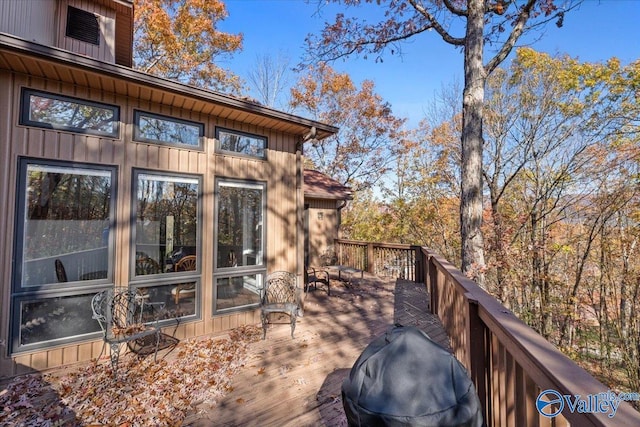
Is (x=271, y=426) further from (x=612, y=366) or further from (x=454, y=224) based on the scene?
(x=454, y=224)

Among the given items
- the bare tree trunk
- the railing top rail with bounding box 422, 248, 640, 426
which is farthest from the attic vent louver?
the railing top rail with bounding box 422, 248, 640, 426

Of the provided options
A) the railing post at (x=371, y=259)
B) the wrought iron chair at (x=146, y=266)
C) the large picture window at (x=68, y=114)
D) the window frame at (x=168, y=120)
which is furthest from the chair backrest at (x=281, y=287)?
the railing post at (x=371, y=259)

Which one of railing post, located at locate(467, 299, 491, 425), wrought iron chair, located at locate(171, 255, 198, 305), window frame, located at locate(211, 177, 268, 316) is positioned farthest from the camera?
window frame, located at locate(211, 177, 268, 316)

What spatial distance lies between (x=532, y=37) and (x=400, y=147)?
8.80m

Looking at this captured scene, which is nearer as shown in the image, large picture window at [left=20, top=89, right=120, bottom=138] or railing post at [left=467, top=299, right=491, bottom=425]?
railing post at [left=467, top=299, right=491, bottom=425]

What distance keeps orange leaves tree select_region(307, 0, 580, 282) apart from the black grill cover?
349 centimetres

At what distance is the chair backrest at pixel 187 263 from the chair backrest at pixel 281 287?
1.21 meters

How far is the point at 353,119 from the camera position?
14.9 m

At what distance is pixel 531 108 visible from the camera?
7.55m

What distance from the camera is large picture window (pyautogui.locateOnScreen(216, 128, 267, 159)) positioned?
177 inches

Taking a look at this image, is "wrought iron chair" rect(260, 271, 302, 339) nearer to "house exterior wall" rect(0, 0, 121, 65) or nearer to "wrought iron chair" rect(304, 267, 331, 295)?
"wrought iron chair" rect(304, 267, 331, 295)

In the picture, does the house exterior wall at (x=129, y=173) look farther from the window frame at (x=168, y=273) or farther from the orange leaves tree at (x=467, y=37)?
the orange leaves tree at (x=467, y=37)

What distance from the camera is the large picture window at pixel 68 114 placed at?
10.5 feet

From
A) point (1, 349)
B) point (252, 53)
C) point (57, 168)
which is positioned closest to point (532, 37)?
point (57, 168)
